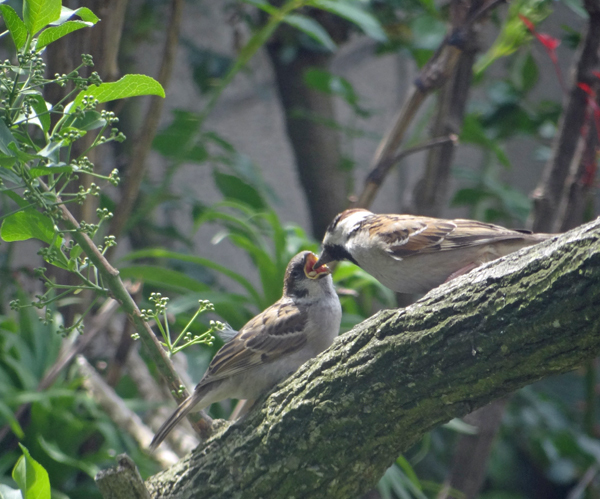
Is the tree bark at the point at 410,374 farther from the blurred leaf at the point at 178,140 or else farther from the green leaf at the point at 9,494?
the blurred leaf at the point at 178,140

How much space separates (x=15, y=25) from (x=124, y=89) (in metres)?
0.21

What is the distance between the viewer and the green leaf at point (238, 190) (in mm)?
3549

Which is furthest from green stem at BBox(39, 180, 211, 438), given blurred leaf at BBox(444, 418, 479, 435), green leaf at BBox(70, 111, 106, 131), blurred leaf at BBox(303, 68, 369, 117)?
blurred leaf at BBox(303, 68, 369, 117)

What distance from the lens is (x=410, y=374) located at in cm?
117

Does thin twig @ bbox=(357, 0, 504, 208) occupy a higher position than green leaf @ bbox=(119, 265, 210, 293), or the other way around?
thin twig @ bbox=(357, 0, 504, 208)

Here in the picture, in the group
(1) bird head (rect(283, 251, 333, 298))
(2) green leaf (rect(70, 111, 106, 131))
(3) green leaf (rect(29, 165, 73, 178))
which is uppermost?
(2) green leaf (rect(70, 111, 106, 131))

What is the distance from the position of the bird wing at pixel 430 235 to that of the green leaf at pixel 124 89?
91 cm

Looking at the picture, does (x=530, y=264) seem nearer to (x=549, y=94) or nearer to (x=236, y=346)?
(x=236, y=346)

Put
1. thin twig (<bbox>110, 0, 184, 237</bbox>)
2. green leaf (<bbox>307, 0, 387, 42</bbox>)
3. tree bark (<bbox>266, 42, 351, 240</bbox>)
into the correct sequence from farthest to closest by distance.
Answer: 1. tree bark (<bbox>266, 42, 351, 240</bbox>)
2. thin twig (<bbox>110, 0, 184, 237</bbox>)
3. green leaf (<bbox>307, 0, 387, 42</bbox>)

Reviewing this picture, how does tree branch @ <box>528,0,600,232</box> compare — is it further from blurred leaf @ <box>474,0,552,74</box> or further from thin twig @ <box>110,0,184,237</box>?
thin twig @ <box>110,0,184,237</box>

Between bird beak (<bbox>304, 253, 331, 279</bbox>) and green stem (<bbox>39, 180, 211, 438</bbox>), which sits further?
bird beak (<bbox>304, 253, 331, 279</bbox>)

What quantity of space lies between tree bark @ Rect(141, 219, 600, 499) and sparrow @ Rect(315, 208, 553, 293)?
0.54 metres

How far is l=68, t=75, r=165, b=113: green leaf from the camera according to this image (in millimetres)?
1139

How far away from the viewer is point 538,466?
14.0ft
